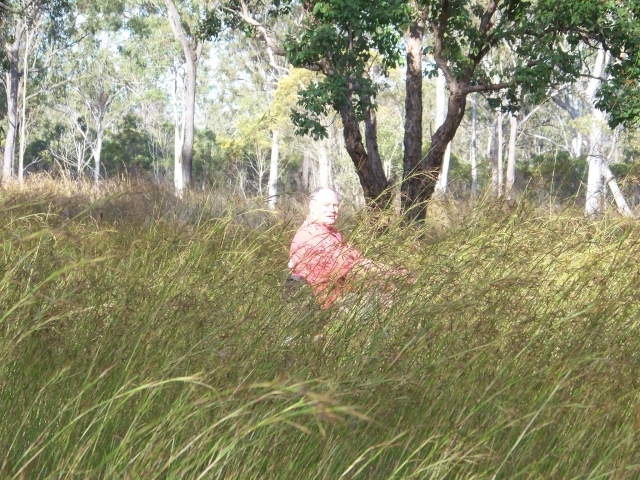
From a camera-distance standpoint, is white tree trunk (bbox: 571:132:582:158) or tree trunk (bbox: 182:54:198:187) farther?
white tree trunk (bbox: 571:132:582:158)

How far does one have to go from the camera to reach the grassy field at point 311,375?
1.86 metres

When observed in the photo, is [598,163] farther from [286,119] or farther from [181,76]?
[181,76]

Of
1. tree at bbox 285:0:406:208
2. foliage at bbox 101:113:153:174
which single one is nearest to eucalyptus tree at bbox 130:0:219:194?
tree at bbox 285:0:406:208

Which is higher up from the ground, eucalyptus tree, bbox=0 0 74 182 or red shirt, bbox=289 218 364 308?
eucalyptus tree, bbox=0 0 74 182

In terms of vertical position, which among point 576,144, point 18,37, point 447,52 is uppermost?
point 18,37

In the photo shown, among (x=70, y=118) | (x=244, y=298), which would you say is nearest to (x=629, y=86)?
(x=244, y=298)

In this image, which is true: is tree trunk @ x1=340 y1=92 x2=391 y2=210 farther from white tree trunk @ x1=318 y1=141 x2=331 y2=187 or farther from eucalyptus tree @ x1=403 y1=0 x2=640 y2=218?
white tree trunk @ x1=318 y1=141 x2=331 y2=187

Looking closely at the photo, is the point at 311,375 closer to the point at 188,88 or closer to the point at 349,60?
the point at 349,60

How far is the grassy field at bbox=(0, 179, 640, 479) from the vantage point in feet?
6.11

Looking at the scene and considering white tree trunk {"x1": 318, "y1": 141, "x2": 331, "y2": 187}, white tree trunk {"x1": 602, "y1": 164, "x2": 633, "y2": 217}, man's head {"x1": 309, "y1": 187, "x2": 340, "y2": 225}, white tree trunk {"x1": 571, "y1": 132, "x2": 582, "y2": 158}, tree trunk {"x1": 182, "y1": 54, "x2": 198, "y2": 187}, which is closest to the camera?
white tree trunk {"x1": 602, "y1": 164, "x2": 633, "y2": 217}

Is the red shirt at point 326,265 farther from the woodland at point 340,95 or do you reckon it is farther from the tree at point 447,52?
Result: the tree at point 447,52

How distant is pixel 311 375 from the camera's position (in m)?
2.45

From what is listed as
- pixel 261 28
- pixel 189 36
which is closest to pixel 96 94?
pixel 189 36

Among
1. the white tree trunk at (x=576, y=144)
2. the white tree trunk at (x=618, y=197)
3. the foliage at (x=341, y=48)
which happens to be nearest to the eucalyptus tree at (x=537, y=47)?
the foliage at (x=341, y=48)
